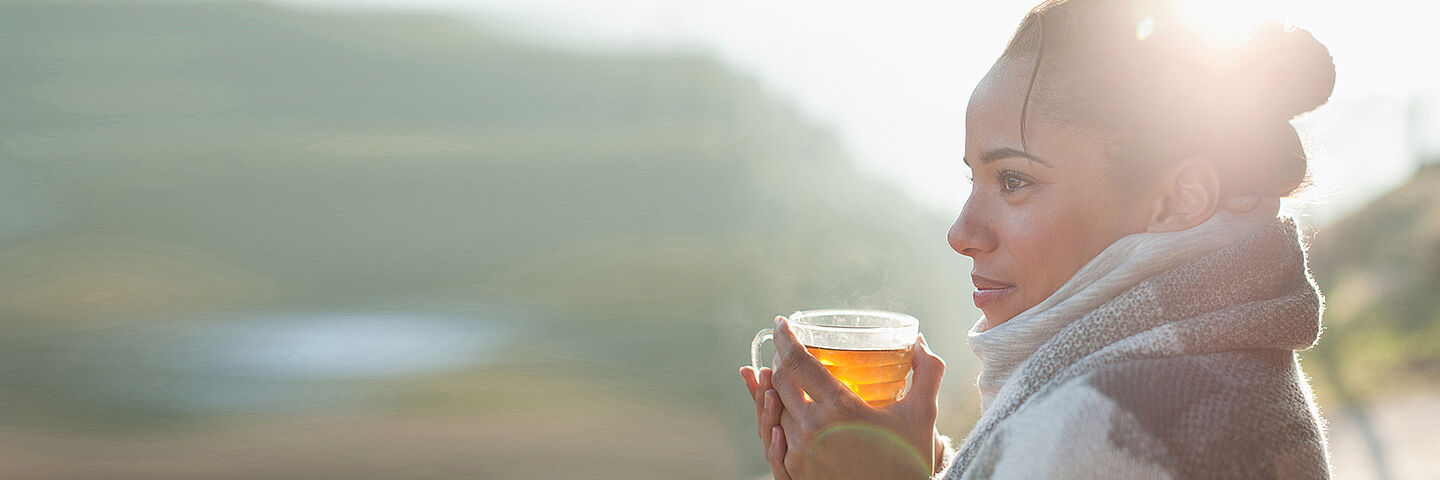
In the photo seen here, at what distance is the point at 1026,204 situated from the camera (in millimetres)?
625

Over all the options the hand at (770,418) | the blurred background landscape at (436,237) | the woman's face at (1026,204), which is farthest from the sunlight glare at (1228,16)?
the blurred background landscape at (436,237)

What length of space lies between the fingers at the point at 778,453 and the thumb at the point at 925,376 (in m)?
0.11

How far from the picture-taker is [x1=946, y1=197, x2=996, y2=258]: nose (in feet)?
2.11

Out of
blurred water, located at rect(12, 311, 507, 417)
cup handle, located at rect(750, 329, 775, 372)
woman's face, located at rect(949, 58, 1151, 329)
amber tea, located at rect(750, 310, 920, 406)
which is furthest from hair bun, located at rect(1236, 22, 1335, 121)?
blurred water, located at rect(12, 311, 507, 417)

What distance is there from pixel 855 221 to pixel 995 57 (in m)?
1.40

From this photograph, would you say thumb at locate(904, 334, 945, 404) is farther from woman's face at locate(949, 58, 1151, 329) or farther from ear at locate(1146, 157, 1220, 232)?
ear at locate(1146, 157, 1220, 232)

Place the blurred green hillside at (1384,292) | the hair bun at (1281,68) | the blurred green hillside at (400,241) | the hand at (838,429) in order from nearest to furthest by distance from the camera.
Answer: the hair bun at (1281,68) → the hand at (838,429) → the blurred green hillside at (400,241) → the blurred green hillside at (1384,292)

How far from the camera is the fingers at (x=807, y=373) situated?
0.70 m

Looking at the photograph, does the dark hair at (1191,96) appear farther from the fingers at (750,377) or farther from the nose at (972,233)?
the fingers at (750,377)

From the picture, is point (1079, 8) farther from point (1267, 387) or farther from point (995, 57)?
point (1267, 387)

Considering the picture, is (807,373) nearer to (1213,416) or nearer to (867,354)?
(867,354)

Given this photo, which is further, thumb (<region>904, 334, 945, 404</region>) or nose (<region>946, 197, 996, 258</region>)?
thumb (<region>904, 334, 945, 404</region>)

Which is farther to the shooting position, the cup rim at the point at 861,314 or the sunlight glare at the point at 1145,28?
the cup rim at the point at 861,314

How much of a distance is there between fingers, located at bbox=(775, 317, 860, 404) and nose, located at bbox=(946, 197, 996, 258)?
0.15 metres
